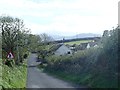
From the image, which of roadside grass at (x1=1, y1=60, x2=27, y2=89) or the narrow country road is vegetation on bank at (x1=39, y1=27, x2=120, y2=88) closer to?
the narrow country road

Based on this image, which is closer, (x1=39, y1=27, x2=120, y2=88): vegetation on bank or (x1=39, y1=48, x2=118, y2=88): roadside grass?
(x1=39, y1=27, x2=120, y2=88): vegetation on bank

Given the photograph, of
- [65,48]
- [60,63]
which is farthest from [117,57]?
[65,48]

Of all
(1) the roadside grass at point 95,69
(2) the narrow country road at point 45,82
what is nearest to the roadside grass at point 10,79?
(2) the narrow country road at point 45,82

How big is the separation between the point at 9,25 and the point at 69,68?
25206 mm

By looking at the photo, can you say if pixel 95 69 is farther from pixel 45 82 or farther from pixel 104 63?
pixel 45 82

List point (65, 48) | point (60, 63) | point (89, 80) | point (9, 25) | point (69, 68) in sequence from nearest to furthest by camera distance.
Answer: point (89, 80)
point (69, 68)
point (60, 63)
point (9, 25)
point (65, 48)

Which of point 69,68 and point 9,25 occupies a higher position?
point 9,25

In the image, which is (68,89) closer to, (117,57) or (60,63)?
(117,57)

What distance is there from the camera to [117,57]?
19.9 m

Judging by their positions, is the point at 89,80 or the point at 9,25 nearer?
the point at 89,80

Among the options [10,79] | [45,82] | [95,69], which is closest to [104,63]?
[95,69]

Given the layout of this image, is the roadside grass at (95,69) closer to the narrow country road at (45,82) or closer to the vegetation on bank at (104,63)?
the vegetation on bank at (104,63)

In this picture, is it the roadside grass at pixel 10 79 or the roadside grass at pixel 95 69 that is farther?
the roadside grass at pixel 95 69

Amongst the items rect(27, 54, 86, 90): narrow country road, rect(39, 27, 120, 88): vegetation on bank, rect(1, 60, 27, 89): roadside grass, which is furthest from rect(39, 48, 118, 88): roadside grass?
rect(1, 60, 27, 89): roadside grass
